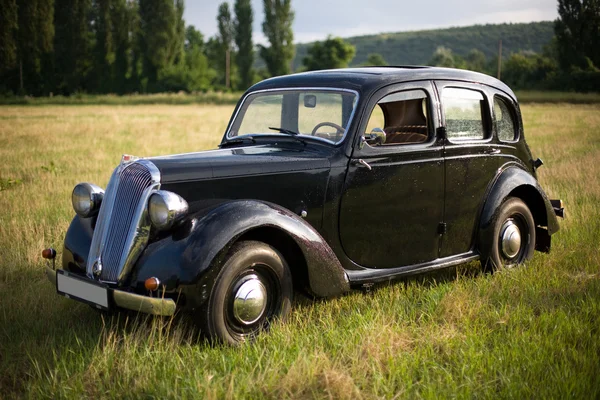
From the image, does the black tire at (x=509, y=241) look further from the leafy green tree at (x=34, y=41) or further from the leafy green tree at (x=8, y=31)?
the leafy green tree at (x=34, y=41)

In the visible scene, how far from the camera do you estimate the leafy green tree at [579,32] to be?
1806 inches

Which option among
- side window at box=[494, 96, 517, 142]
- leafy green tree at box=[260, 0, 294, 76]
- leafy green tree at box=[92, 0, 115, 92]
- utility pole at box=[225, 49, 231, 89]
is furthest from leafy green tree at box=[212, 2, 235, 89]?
side window at box=[494, 96, 517, 142]

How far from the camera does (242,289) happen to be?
373 cm

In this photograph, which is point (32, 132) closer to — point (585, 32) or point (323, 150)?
point (323, 150)

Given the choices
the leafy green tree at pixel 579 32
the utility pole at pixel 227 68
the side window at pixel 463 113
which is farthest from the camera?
the utility pole at pixel 227 68

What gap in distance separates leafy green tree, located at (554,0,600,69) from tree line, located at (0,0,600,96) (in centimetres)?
7

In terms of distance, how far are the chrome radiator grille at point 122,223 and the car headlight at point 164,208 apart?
89 millimetres

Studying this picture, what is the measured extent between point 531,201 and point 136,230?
3715 millimetres

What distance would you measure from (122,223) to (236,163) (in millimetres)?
814

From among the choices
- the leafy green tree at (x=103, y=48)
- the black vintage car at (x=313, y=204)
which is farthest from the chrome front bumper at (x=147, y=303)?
the leafy green tree at (x=103, y=48)

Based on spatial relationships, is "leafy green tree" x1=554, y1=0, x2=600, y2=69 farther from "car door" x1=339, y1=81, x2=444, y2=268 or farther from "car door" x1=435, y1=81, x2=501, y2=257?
"car door" x1=339, y1=81, x2=444, y2=268

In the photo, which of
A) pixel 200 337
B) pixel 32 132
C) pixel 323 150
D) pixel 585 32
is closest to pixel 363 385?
pixel 200 337

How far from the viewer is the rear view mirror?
478 cm

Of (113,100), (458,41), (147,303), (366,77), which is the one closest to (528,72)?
(113,100)
